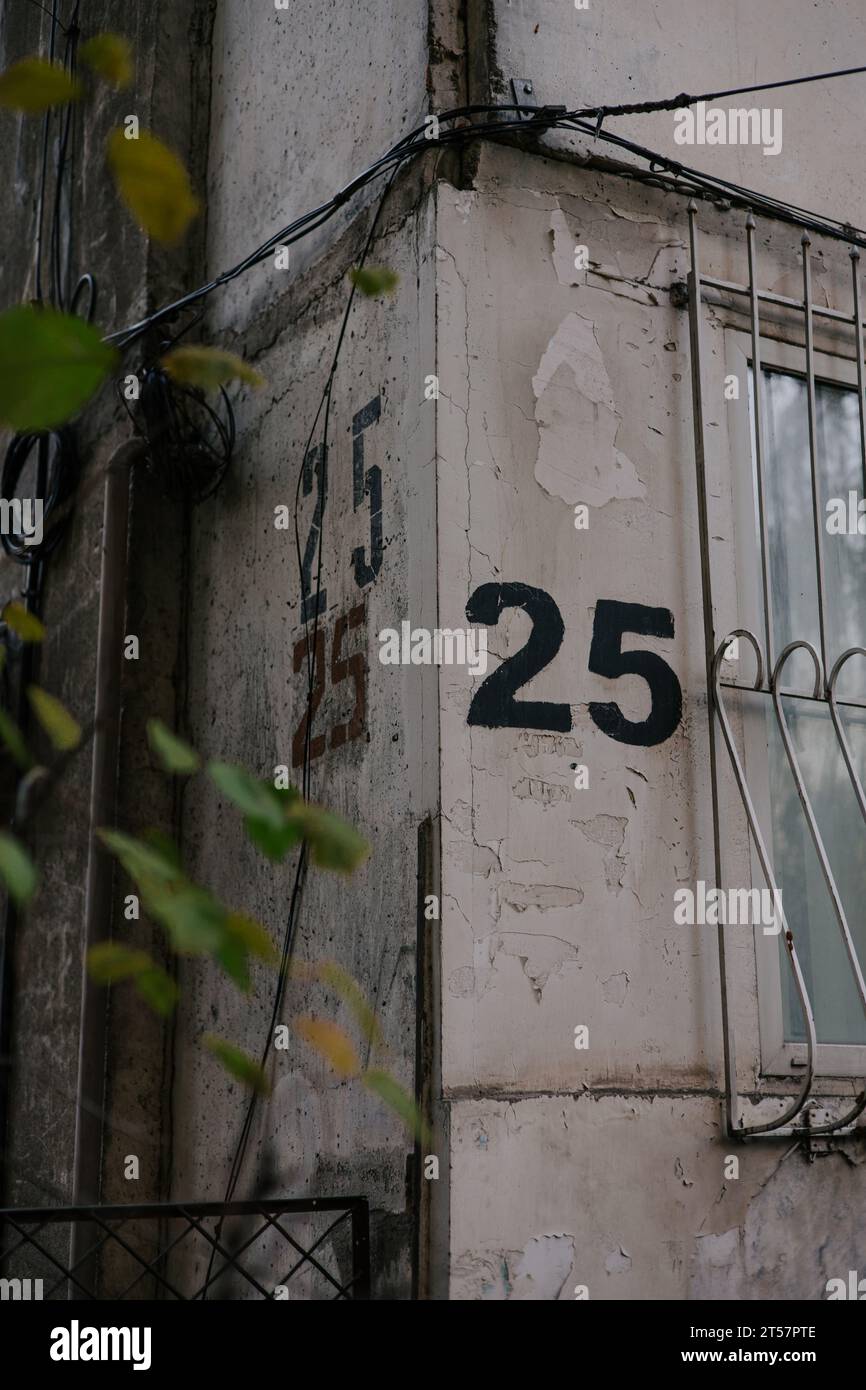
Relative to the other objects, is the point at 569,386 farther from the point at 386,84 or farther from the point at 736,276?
the point at 386,84

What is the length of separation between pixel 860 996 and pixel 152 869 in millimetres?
3183

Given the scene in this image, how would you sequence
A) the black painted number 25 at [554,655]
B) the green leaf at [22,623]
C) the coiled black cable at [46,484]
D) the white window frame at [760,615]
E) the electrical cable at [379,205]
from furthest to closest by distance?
the coiled black cable at [46,484], the electrical cable at [379,205], the white window frame at [760,615], the black painted number 25 at [554,655], the green leaf at [22,623]

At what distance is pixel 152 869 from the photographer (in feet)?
2.56

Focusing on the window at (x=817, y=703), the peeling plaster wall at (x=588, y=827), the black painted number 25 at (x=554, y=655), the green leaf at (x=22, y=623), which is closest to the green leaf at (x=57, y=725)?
the green leaf at (x=22, y=623)

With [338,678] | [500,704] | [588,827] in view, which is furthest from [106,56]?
[338,678]

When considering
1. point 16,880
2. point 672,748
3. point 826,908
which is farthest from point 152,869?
point 826,908

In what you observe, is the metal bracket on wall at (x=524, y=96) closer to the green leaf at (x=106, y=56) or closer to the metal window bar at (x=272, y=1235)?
the metal window bar at (x=272, y=1235)

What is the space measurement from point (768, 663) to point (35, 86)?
3.24m

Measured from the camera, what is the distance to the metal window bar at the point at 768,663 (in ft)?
11.5

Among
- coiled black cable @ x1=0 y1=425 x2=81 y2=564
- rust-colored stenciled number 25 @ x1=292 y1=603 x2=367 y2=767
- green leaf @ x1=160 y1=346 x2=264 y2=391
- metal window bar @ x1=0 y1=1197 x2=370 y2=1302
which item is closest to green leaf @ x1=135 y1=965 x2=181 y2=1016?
green leaf @ x1=160 y1=346 x2=264 y2=391

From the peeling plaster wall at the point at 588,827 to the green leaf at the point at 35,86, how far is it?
8.79ft

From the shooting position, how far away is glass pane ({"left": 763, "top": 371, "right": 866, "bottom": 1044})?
12.6 feet

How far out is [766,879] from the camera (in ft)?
12.1

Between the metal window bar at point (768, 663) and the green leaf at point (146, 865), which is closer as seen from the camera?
the green leaf at point (146, 865)
